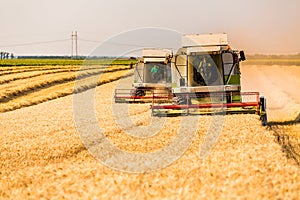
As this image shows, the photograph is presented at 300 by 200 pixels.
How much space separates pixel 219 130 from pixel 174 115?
379 cm

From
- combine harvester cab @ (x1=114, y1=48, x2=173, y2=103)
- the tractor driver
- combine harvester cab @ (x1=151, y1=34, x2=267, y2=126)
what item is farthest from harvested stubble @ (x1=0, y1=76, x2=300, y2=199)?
the tractor driver

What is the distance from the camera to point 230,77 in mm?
18406

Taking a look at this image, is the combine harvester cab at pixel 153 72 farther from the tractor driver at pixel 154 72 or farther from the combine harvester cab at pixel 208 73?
the combine harvester cab at pixel 208 73

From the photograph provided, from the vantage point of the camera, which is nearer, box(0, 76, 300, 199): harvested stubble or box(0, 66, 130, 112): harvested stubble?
box(0, 76, 300, 199): harvested stubble

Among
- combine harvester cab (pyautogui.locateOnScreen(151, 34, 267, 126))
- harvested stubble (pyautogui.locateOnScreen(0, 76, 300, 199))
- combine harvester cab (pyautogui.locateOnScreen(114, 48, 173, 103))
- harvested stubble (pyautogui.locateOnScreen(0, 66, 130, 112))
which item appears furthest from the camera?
harvested stubble (pyautogui.locateOnScreen(0, 66, 130, 112))

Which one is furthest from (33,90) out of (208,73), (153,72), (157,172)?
(157,172)

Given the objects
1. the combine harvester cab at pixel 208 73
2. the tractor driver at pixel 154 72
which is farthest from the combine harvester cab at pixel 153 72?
the combine harvester cab at pixel 208 73

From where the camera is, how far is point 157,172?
26.1 feet

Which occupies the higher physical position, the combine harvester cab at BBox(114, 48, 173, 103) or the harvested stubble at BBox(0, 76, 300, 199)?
the combine harvester cab at BBox(114, 48, 173, 103)

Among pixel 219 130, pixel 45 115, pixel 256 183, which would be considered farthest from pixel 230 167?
pixel 45 115

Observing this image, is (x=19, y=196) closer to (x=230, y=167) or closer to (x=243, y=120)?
(x=230, y=167)

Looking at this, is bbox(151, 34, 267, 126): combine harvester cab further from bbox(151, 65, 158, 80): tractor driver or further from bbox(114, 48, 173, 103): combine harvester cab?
bbox(151, 65, 158, 80): tractor driver

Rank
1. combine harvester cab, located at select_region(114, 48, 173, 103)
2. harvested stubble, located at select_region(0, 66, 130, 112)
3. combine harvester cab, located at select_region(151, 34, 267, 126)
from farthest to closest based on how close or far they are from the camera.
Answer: harvested stubble, located at select_region(0, 66, 130, 112) < combine harvester cab, located at select_region(114, 48, 173, 103) < combine harvester cab, located at select_region(151, 34, 267, 126)

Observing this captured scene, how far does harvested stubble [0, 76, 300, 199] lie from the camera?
6.54m
